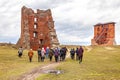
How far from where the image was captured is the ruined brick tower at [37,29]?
8348 cm

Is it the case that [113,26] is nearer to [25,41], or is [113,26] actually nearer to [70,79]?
[25,41]

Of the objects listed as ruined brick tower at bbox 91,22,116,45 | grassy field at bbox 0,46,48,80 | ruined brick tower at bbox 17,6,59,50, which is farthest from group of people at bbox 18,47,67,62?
ruined brick tower at bbox 91,22,116,45

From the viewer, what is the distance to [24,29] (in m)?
82.9

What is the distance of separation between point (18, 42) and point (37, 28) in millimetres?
7256

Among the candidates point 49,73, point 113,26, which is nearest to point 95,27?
point 113,26

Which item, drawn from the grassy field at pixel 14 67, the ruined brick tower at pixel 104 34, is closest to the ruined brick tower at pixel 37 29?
the ruined brick tower at pixel 104 34

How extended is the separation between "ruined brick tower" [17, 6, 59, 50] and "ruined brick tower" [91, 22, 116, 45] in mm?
37513

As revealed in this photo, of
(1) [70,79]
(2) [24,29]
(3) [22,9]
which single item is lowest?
(1) [70,79]

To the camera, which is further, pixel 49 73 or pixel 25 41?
pixel 25 41

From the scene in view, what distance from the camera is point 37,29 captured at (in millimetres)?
86688

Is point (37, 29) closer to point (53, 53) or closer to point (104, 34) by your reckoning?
point (104, 34)

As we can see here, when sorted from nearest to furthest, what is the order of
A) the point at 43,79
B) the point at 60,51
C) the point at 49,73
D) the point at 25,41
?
the point at 43,79, the point at 49,73, the point at 60,51, the point at 25,41

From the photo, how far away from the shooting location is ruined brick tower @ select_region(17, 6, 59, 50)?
8348 cm

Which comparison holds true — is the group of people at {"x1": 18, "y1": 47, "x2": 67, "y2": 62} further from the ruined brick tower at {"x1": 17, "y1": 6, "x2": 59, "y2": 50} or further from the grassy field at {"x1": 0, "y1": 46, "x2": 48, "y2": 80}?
the ruined brick tower at {"x1": 17, "y1": 6, "x2": 59, "y2": 50}
